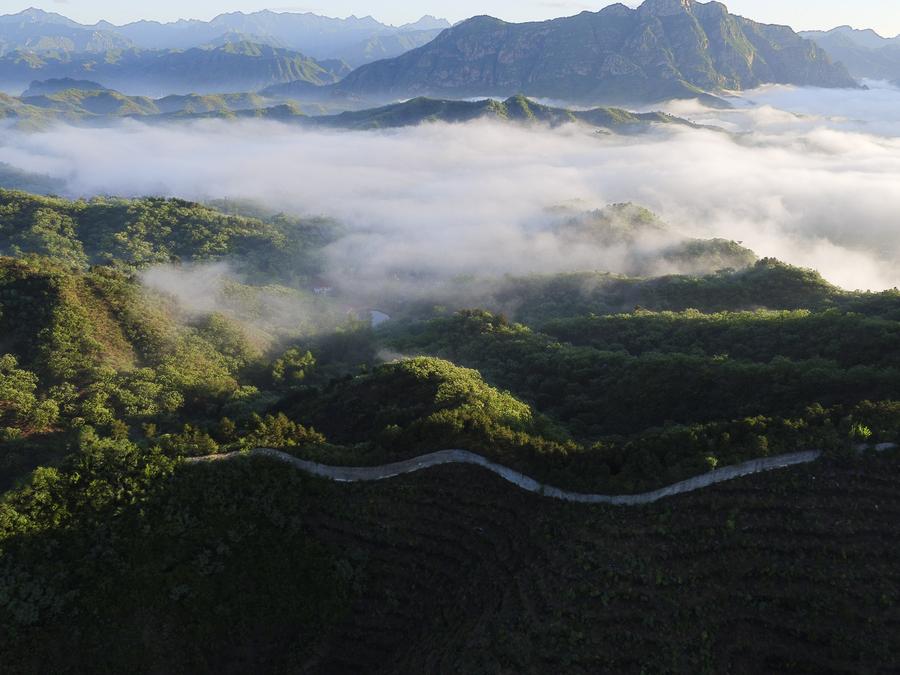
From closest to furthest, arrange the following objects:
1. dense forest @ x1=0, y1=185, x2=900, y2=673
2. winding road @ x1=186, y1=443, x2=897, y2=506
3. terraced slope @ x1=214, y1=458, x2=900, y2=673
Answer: terraced slope @ x1=214, y1=458, x2=900, y2=673
dense forest @ x1=0, y1=185, x2=900, y2=673
winding road @ x1=186, y1=443, x2=897, y2=506

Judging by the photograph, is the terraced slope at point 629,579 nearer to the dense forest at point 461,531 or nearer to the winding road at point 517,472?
the dense forest at point 461,531

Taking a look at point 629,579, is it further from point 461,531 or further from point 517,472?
point 461,531

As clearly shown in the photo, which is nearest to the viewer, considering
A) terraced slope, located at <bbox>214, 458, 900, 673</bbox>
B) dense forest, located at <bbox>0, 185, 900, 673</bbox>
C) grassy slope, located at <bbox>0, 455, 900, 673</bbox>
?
terraced slope, located at <bbox>214, 458, 900, 673</bbox>

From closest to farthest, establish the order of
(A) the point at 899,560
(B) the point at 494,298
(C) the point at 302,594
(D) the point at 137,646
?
(A) the point at 899,560
(D) the point at 137,646
(C) the point at 302,594
(B) the point at 494,298

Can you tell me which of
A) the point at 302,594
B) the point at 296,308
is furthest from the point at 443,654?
the point at 296,308

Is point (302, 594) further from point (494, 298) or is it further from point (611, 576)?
point (494, 298)

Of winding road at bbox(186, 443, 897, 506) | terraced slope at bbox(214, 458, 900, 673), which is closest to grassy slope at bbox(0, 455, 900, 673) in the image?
terraced slope at bbox(214, 458, 900, 673)

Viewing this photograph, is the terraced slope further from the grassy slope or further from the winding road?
the winding road

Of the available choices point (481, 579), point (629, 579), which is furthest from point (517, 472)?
point (629, 579)

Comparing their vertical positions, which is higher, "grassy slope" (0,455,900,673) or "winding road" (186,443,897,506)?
"winding road" (186,443,897,506)
